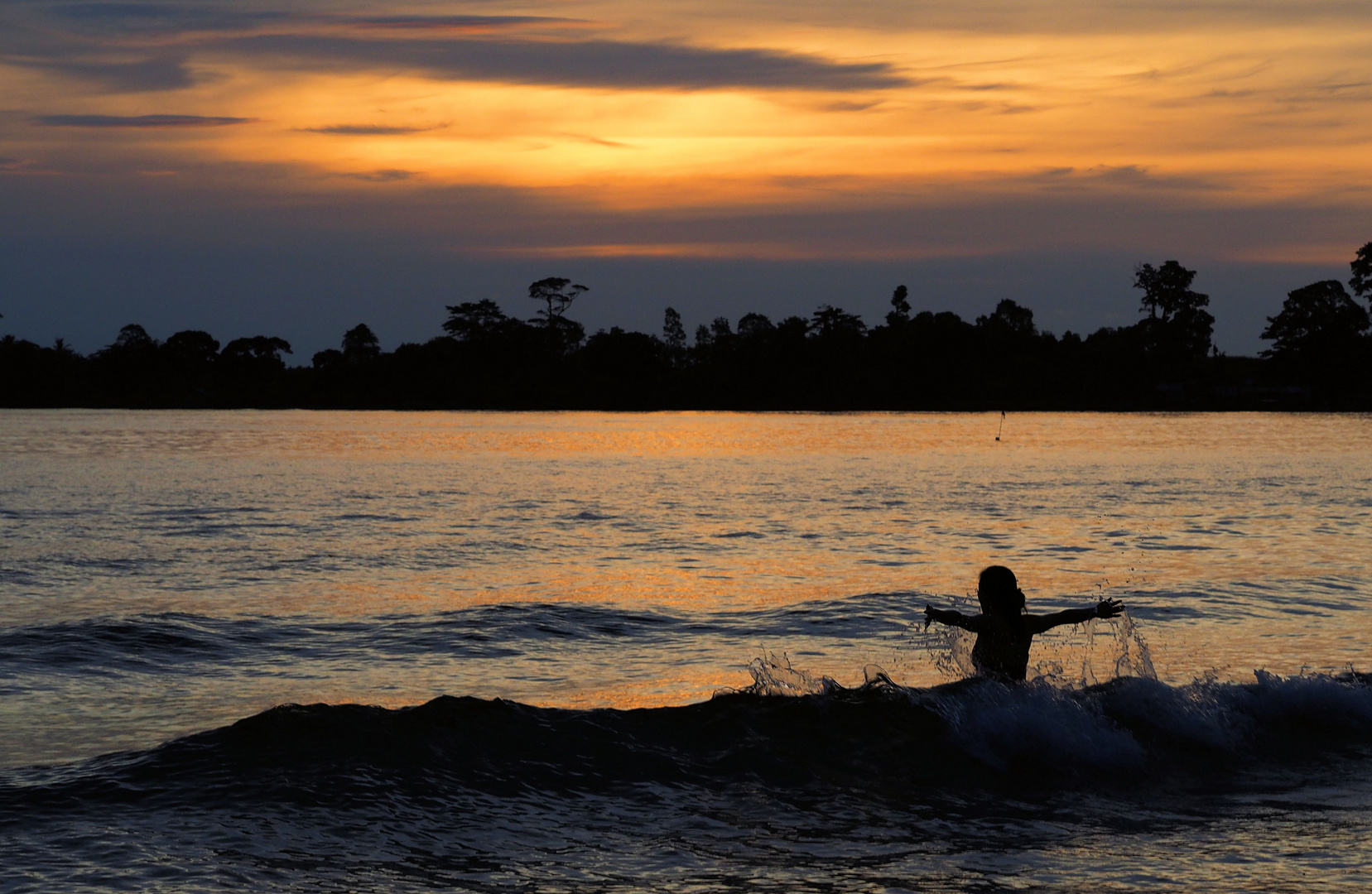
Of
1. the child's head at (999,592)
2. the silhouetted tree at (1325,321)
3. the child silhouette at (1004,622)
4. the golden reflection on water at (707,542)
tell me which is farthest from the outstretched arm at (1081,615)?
the silhouetted tree at (1325,321)

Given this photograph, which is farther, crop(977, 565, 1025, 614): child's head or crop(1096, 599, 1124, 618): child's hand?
crop(977, 565, 1025, 614): child's head

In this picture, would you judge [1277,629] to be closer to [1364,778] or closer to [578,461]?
[1364,778]

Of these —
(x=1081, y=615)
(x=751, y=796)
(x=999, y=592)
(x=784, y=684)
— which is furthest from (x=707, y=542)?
(x=751, y=796)

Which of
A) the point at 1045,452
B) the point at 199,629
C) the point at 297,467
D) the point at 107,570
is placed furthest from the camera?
the point at 1045,452

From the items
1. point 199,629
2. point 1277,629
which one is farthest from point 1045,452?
point 199,629

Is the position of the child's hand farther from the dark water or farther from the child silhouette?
the dark water

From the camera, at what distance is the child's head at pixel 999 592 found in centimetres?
1182

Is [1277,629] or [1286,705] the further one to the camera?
[1277,629]

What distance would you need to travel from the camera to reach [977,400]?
634ft

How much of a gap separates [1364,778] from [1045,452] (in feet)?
220

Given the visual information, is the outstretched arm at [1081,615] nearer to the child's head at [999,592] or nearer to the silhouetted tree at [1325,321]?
the child's head at [999,592]

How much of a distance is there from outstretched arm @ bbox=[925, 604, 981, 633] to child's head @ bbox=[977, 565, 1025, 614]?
17 cm

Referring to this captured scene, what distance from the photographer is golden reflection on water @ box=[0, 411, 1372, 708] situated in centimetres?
1767

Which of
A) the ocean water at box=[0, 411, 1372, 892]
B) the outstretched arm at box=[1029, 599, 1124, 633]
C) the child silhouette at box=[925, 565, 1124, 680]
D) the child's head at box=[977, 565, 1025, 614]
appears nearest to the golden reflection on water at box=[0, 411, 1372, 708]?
the ocean water at box=[0, 411, 1372, 892]
